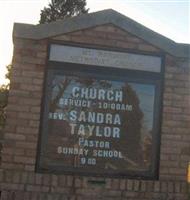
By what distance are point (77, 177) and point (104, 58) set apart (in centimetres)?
182

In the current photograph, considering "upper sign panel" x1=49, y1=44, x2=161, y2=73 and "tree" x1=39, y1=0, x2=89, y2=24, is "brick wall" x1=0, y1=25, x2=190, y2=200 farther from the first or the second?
"tree" x1=39, y1=0, x2=89, y2=24

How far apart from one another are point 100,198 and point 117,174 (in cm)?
44

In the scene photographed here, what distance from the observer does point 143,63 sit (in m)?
7.82

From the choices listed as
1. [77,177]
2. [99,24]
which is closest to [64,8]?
[99,24]

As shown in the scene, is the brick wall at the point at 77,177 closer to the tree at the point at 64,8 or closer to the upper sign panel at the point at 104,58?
the upper sign panel at the point at 104,58

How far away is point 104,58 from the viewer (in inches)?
304

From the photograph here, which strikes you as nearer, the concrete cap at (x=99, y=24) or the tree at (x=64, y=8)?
the concrete cap at (x=99, y=24)

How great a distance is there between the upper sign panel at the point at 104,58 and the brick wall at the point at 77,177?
119 mm

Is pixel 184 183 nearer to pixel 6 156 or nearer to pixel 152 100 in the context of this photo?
pixel 152 100

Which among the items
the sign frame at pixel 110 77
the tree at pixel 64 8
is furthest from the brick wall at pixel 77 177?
the tree at pixel 64 8

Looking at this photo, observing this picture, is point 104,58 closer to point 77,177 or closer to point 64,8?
point 77,177

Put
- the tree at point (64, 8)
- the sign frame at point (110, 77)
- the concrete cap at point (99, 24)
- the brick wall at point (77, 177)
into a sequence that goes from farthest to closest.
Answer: the tree at point (64, 8), the concrete cap at point (99, 24), the sign frame at point (110, 77), the brick wall at point (77, 177)

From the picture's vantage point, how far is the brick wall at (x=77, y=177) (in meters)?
7.31

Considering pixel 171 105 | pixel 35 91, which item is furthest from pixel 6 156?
pixel 171 105
